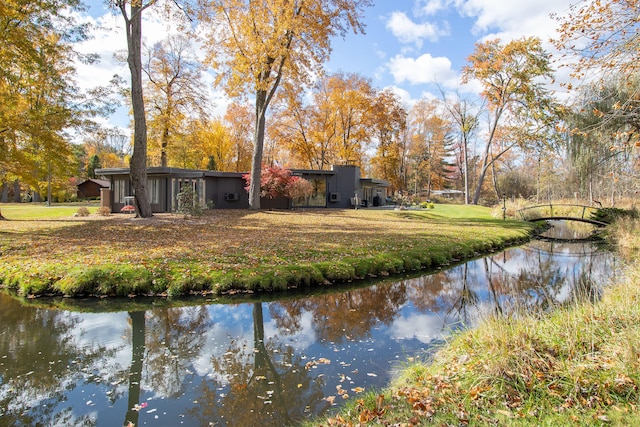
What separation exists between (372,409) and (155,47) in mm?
26140

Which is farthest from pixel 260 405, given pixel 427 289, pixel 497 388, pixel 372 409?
pixel 427 289

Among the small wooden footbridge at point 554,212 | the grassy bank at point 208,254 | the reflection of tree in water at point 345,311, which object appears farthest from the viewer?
the small wooden footbridge at point 554,212

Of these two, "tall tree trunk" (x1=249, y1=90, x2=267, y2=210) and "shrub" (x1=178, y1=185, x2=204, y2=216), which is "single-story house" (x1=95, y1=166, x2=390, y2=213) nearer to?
"shrub" (x1=178, y1=185, x2=204, y2=216)

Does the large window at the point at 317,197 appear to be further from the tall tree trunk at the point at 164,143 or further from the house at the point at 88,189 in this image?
the house at the point at 88,189

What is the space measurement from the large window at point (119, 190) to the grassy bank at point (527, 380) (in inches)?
840

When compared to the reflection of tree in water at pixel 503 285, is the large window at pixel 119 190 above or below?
above

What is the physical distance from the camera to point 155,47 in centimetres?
2359

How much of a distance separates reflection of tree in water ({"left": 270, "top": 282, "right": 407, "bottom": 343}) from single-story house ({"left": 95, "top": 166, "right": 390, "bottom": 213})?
39.3ft

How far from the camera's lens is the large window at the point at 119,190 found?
21422 millimetres

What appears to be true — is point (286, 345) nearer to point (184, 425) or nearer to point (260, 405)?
point (260, 405)

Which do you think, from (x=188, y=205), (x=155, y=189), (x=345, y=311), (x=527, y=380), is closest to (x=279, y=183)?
(x=188, y=205)

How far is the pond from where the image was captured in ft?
12.2

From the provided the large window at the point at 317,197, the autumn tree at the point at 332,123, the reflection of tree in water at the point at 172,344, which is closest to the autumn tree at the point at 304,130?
the autumn tree at the point at 332,123

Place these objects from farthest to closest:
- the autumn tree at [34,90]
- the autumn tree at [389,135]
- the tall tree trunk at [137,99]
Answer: the autumn tree at [389,135] < the tall tree trunk at [137,99] < the autumn tree at [34,90]
